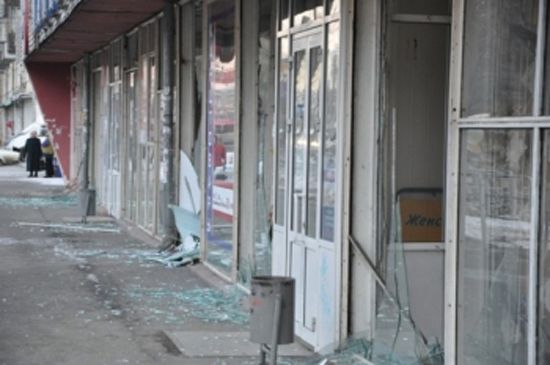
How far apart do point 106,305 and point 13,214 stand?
10.8 metres

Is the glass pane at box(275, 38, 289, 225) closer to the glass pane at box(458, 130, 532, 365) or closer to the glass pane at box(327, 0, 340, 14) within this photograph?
the glass pane at box(327, 0, 340, 14)

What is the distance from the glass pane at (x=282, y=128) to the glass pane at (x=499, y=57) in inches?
134

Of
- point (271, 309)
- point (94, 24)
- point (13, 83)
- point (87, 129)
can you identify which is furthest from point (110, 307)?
point (13, 83)

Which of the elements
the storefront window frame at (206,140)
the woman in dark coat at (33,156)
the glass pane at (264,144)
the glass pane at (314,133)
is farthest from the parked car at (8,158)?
the glass pane at (314,133)

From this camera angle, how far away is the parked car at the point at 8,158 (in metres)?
45.7

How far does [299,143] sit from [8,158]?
3928 cm

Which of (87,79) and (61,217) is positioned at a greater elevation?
(87,79)

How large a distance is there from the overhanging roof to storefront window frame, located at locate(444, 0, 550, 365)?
9.00 meters

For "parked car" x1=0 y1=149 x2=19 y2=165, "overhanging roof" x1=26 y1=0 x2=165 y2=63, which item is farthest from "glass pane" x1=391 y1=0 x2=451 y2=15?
"parked car" x1=0 y1=149 x2=19 y2=165

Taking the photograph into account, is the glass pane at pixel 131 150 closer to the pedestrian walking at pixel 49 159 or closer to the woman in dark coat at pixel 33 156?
the pedestrian walking at pixel 49 159

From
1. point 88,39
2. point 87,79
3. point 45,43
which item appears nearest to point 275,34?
point 88,39

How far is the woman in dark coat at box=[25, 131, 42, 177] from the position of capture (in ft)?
113

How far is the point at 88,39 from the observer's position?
2003 cm

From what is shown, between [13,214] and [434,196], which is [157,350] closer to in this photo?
[434,196]
